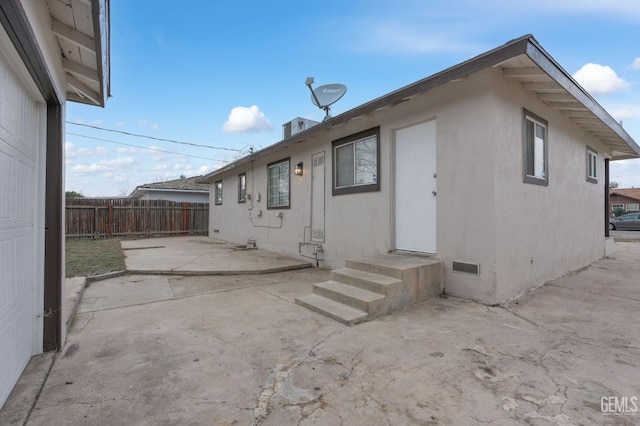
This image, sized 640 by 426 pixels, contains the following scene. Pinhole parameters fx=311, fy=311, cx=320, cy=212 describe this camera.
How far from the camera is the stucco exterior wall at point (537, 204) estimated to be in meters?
3.90

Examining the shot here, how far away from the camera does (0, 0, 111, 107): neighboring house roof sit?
1.63 m

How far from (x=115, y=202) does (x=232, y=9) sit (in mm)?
9449

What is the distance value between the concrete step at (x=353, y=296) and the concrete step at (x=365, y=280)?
2.0 inches

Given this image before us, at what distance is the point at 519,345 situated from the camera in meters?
2.66

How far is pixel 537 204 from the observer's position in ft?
15.4

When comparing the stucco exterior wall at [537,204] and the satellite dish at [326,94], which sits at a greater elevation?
the satellite dish at [326,94]

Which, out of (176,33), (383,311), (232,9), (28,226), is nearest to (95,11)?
(28,226)

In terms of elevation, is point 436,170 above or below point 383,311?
above

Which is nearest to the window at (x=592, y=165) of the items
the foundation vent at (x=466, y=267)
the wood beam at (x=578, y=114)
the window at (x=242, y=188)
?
the wood beam at (x=578, y=114)

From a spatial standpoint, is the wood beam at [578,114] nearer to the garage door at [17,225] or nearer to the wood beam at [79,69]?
the wood beam at [79,69]

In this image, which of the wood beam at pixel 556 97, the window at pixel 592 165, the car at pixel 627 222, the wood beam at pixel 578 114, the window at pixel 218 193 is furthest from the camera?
the car at pixel 627 222

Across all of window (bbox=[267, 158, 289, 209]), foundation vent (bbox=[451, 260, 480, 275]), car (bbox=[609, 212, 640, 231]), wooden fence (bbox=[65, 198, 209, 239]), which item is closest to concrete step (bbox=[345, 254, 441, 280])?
foundation vent (bbox=[451, 260, 480, 275])

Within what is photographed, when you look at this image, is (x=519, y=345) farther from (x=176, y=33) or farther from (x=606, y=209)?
(x=176, y=33)

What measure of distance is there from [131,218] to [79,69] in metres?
12.3
